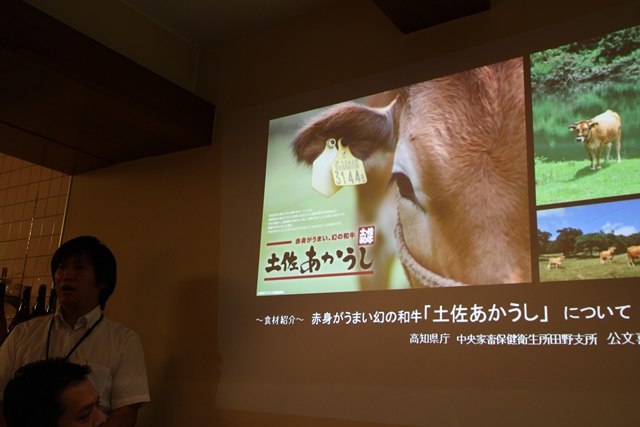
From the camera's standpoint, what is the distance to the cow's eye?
1.87 m

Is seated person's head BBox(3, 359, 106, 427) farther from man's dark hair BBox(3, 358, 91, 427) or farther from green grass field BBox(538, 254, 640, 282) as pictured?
green grass field BBox(538, 254, 640, 282)

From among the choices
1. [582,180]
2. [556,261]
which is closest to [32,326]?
[556,261]

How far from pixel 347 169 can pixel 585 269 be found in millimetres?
839

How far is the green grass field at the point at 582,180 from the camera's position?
1497 mm

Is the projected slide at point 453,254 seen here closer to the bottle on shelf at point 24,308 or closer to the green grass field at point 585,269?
the green grass field at point 585,269

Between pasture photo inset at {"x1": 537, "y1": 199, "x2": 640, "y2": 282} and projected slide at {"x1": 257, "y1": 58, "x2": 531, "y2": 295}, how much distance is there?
0.21 feet

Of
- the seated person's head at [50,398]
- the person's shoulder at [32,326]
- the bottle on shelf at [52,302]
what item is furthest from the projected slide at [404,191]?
the bottle on shelf at [52,302]

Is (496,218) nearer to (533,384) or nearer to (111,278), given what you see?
(533,384)

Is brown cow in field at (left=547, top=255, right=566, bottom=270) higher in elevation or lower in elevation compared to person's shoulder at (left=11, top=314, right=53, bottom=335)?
higher

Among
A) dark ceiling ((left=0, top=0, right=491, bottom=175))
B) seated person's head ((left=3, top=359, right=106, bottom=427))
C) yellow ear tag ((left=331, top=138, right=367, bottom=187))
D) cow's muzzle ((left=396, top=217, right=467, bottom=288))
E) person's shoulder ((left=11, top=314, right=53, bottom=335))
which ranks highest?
dark ceiling ((left=0, top=0, right=491, bottom=175))

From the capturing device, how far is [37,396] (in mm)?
1081

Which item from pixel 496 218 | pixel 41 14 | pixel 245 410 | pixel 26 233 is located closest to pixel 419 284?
pixel 496 218

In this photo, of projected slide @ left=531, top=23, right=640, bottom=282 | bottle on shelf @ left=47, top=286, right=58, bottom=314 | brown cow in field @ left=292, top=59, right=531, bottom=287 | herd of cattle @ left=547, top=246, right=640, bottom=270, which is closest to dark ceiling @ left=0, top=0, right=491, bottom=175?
brown cow in field @ left=292, top=59, right=531, bottom=287

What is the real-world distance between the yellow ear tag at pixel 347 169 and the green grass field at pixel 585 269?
67cm
